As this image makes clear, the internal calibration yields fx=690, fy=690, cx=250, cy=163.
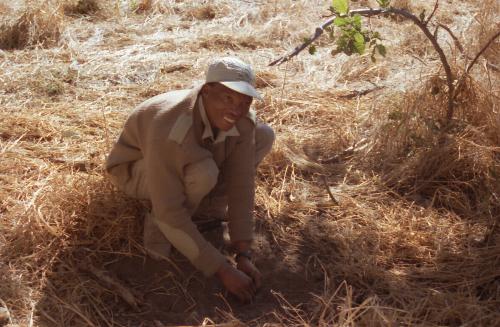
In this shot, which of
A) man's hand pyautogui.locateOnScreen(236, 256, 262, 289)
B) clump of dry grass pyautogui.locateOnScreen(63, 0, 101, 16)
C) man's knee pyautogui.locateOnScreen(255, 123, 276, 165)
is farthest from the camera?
clump of dry grass pyautogui.locateOnScreen(63, 0, 101, 16)

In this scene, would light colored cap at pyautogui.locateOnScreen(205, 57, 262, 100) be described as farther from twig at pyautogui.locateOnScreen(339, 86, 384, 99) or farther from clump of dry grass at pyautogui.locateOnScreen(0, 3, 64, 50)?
clump of dry grass at pyautogui.locateOnScreen(0, 3, 64, 50)

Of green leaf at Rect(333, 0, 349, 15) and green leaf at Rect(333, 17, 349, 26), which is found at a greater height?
green leaf at Rect(333, 0, 349, 15)

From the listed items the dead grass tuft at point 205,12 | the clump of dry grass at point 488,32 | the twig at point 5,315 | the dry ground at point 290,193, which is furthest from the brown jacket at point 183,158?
the dead grass tuft at point 205,12

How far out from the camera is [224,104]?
2406 millimetres

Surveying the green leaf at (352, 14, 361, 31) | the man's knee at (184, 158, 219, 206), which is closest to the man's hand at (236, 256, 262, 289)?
the man's knee at (184, 158, 219, 206)

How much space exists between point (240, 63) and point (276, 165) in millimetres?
1181

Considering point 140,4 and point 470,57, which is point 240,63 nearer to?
point 470,57

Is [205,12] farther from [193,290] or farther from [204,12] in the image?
[193,290]

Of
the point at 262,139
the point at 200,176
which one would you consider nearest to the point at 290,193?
the point at 262,139

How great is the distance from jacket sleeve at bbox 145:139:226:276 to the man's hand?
0.54 feet

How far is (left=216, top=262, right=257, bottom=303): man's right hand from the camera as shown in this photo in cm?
254

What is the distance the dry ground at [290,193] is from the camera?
260cm

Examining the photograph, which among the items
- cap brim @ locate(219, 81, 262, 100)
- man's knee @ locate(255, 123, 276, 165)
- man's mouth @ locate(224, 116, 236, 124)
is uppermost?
cap brim @ locate(219, 81, 262, 100)

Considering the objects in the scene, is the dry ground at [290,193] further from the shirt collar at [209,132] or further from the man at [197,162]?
the shirt collar at [209,132]
